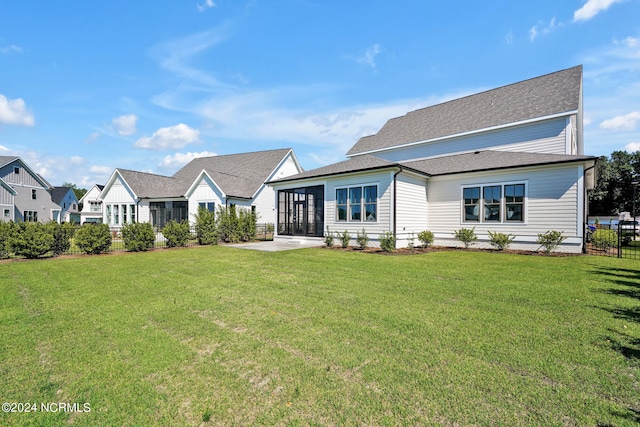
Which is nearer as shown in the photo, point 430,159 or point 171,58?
point 171,58

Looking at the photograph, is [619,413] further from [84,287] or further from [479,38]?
[479,38]

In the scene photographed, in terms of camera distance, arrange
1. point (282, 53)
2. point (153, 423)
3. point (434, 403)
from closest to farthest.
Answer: point (153, 423) < point (434, 403) < point (282, 53)

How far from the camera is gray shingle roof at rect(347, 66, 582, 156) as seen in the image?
15.8 meters

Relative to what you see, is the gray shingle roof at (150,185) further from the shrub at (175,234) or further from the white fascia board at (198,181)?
the shrub at (175,234)

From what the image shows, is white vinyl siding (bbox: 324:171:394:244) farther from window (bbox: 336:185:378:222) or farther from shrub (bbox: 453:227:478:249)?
shrub (bbox: 453:227:478:249)

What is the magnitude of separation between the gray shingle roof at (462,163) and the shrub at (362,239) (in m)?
3.11

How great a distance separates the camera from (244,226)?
1892 centimetres

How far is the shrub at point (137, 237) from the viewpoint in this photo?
45.3 feet

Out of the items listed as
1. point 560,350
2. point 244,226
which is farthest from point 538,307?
point 244,226

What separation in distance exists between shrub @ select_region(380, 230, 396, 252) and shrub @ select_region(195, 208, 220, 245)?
9760 millimetres

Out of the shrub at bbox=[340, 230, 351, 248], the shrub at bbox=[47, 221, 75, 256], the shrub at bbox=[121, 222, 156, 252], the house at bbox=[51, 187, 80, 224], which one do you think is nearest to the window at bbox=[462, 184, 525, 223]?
the shrub at bbox=[340, 230, 351, 248]

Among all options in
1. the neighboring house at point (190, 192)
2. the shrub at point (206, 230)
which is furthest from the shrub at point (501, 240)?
the neighboring house at point (190, 192)

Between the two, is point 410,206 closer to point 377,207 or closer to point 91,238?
point 377,207

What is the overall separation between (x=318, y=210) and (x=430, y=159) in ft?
26.5
